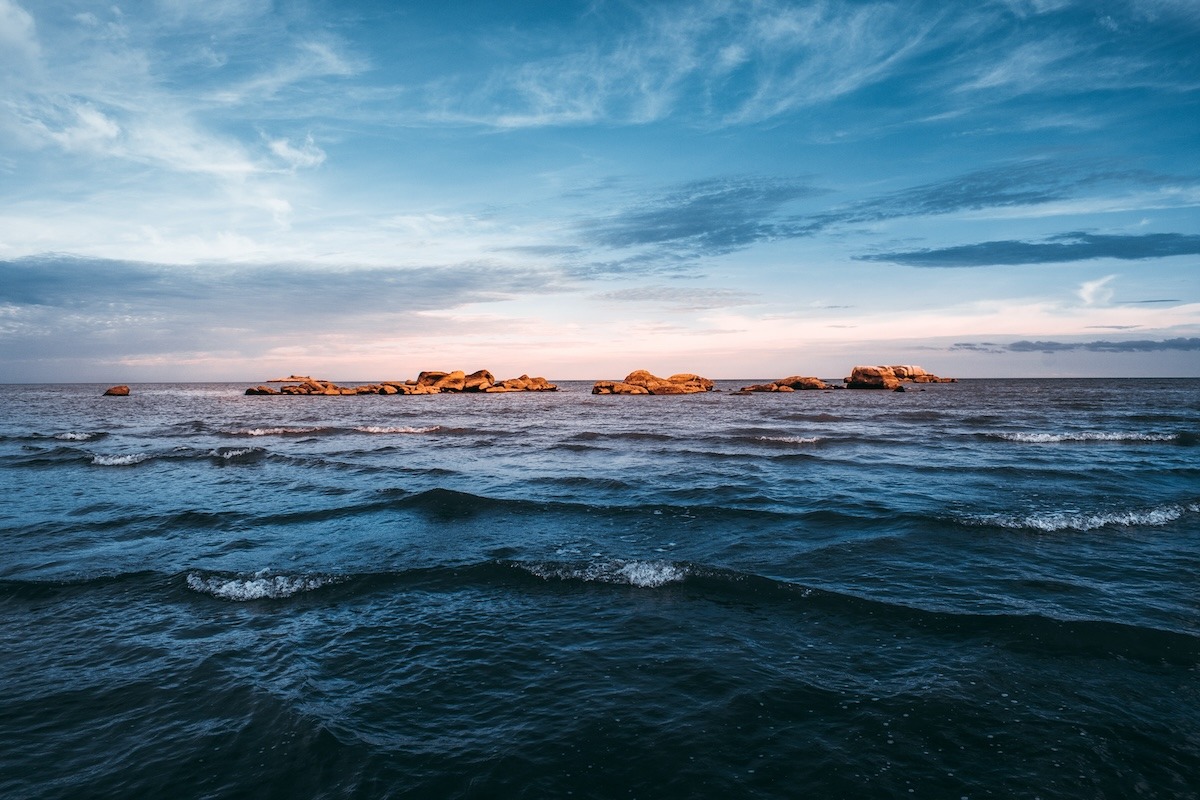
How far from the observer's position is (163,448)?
30953 mm

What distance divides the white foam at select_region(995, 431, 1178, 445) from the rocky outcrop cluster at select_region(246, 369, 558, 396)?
105655 mm

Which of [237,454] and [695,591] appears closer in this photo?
[695,591]

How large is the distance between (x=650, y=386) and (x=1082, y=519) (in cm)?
9107

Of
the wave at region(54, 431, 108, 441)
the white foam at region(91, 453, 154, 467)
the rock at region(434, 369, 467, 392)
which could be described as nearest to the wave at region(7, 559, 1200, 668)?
the white foam at region(91, 453, 154, 467)

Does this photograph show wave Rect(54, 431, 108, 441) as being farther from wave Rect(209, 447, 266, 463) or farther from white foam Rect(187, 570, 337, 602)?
white foam Rect(187, 570, 337, 602)

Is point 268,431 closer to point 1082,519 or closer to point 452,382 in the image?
point 1082,519

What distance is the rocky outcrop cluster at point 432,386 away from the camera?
119 m

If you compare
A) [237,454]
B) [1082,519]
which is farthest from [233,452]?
[1082,519]

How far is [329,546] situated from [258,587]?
2711mm

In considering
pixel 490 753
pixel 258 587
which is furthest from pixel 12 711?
pixel 490 753

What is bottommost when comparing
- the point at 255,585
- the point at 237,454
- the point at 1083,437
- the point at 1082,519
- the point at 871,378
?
the point at 255,585

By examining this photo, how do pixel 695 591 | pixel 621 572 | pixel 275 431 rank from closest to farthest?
pixel 695 591 < pixel 621 572 < pixel 275 431

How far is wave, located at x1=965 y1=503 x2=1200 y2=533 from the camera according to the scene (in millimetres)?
13547

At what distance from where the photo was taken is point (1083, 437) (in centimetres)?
3166
